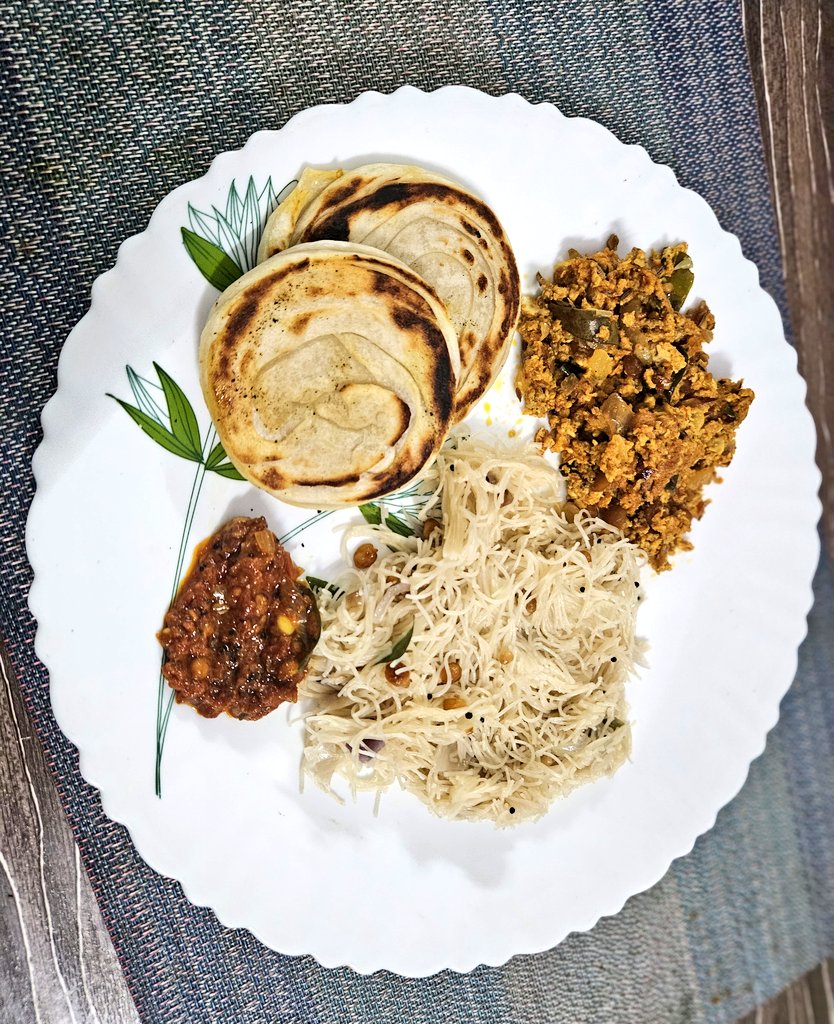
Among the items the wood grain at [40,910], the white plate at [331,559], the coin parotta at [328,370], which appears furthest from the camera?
the wood grain at [40,910]

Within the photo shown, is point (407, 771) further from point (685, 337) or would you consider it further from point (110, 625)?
point (685, 337)

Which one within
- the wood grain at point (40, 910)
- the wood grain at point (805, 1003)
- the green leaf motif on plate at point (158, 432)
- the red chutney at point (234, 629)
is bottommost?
the wood grain at point (805, 1003)

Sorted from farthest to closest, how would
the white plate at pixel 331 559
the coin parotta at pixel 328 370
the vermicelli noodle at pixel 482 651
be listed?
the vermicelli noodle at pixel 482 651, the white plate at pixel 331 559, the coin parotta at pixel 328 370

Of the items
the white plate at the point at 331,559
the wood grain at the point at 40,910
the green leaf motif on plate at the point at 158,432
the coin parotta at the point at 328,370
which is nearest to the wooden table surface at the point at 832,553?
the wood grain at the point at 40,910

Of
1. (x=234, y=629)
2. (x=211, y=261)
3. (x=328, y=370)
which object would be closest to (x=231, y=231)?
(x=211, y=261)

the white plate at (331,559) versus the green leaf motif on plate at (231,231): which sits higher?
the green leaf motif on plate at (231,231)

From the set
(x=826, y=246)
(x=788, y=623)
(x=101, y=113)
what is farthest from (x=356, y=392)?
(x=826, y=246)

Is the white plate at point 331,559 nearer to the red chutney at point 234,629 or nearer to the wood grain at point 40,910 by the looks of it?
the red chutney at point 234,629
